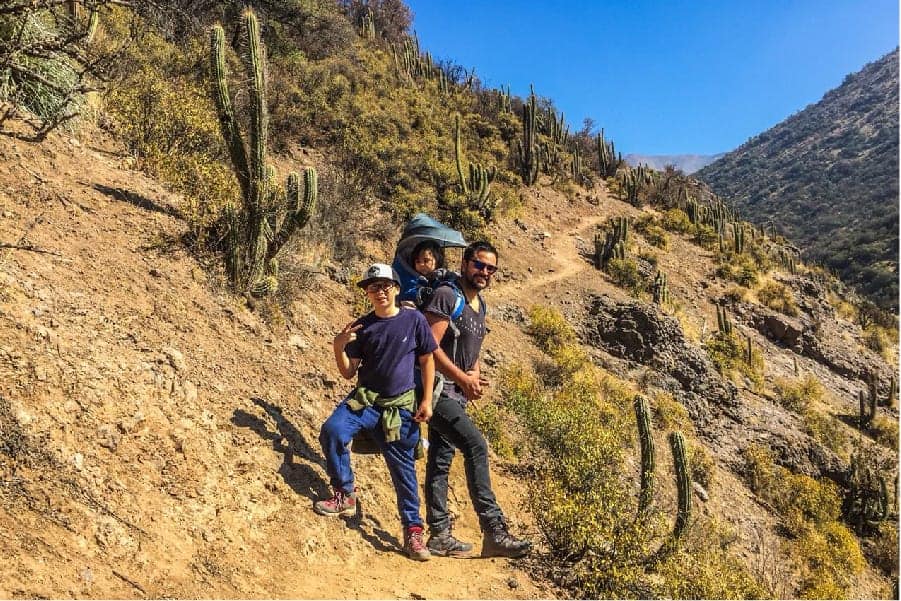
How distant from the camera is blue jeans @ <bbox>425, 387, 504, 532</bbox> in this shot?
2.97m

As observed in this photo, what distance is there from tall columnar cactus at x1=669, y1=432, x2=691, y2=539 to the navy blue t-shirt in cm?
478

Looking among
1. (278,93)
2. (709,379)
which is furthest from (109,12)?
(709,379)

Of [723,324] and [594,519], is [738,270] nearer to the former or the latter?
[723,324]

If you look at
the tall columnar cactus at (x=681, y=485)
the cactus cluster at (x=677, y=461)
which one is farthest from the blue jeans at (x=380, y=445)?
the tall columnar cactus at (x=681, y=485)

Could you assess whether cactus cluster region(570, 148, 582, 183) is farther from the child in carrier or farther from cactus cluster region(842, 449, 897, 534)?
the child in carrier

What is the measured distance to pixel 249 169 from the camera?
5398 millimetres

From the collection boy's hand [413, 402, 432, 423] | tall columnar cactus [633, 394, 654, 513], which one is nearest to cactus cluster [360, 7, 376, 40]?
tall columnar cactus [633, 394, 654, 513]

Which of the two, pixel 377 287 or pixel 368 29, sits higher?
pixel 368 29

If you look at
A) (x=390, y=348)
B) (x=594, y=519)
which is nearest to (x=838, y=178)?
(x=594, y=519)

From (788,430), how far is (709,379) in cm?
226

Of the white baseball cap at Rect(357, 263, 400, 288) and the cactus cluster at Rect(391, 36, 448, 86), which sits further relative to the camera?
the cactus cluster at Rect(391, 36, 448, 86)

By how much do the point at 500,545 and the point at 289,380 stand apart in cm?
243

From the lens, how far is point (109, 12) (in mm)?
9859

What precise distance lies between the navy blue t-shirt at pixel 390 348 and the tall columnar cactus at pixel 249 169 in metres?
2.91
